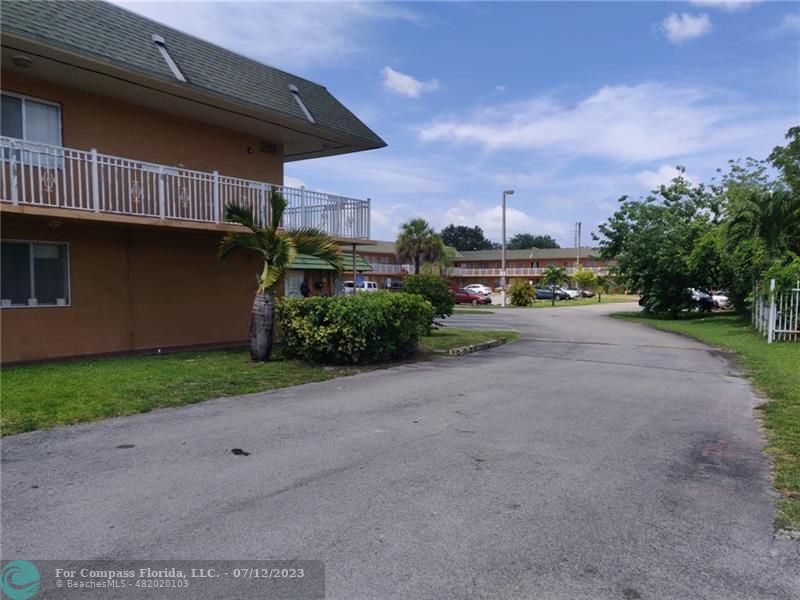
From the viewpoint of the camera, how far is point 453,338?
17.2 metres

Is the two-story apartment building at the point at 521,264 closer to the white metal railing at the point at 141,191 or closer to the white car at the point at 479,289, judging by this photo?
the white car at the point at 479,289

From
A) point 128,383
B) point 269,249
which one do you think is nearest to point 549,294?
point 269,249

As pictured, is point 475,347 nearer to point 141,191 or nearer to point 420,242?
point 141,191

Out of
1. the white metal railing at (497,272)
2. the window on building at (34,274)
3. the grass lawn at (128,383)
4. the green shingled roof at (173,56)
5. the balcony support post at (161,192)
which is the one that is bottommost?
the grass lawn at (128,383)

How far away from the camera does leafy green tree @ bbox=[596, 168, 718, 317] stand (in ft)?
90.8

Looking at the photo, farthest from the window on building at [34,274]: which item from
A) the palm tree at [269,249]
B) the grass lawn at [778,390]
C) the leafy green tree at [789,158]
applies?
the leafy green tree at [789,158]

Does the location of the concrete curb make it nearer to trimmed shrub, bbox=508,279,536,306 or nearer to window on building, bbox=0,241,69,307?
window on building, bbox=0,241,69,307

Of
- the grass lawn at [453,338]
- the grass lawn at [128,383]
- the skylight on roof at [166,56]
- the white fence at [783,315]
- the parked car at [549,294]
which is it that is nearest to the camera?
the grass lawn at [128,383]

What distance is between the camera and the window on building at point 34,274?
11.2 meters

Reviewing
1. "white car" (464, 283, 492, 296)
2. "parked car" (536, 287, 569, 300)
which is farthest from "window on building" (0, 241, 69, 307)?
"parked car" (536, 287, 569, 300)

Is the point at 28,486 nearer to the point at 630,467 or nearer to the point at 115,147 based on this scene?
the point at 630,467

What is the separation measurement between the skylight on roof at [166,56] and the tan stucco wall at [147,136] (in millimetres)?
1436

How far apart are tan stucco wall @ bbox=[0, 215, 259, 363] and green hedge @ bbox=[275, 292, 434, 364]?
3.35 m

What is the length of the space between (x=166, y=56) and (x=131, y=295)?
210 inches
